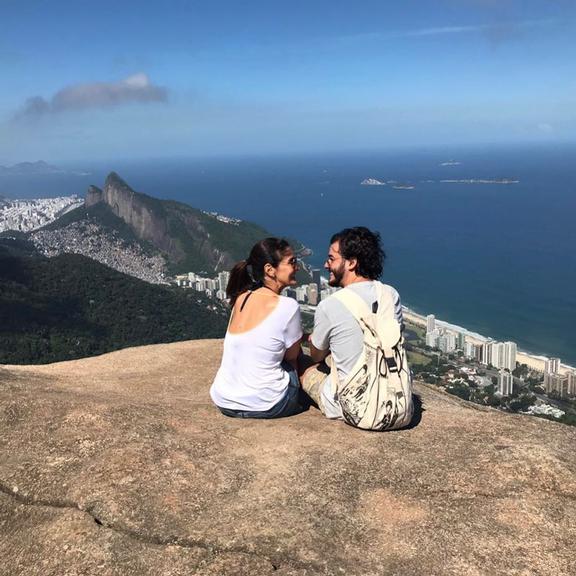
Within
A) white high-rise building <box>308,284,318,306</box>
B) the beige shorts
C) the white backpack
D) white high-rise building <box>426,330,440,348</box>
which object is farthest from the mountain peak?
the white backpack

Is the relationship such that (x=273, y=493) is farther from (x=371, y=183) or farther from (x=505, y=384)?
(x=371, y=183)

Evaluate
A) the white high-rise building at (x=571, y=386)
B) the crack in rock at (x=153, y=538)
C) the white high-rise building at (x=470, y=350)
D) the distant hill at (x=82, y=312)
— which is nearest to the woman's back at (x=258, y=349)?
the crack in rock at (x=153, y=538)

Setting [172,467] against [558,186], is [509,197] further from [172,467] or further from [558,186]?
[172,467]

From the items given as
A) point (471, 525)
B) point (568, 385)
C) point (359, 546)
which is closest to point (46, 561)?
point (359, 546)

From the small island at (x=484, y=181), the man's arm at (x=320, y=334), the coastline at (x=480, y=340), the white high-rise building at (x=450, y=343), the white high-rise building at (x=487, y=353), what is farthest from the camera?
the small island at (x=484, y=181)

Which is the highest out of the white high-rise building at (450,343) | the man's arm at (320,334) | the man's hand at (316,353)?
the man's arm at (320,334)

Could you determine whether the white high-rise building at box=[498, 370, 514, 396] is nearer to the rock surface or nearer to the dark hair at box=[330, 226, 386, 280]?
the rock surface

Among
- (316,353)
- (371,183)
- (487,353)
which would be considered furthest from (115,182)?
(316,353)

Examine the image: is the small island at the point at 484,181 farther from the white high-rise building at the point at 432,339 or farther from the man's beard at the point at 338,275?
the man's beard at the point at 338,275
